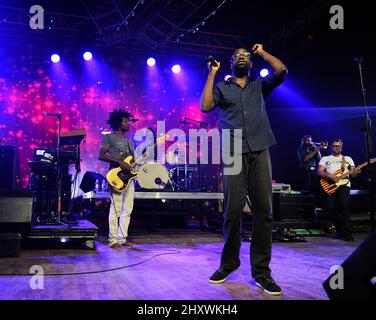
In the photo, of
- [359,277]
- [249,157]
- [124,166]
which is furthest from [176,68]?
[359,277]

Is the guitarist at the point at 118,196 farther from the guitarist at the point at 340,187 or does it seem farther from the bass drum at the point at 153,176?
the guitarist at the point at 340,187

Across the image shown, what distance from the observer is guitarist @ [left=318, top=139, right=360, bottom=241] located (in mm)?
7066

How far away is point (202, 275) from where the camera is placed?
353cm

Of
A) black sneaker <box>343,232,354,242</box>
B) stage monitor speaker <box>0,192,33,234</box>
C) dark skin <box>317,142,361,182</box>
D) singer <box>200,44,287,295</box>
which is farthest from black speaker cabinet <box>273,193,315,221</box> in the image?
stage monitor speaker <box>0,192,33,234</box>

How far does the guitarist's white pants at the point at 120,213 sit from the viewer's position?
567cm

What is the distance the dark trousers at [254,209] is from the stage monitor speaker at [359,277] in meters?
1.22

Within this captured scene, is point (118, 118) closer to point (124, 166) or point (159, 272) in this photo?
point (124, 166)

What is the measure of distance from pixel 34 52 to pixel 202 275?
9.53 meters

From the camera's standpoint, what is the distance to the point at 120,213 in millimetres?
5727

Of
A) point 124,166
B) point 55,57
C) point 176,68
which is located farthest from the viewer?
point 176,68

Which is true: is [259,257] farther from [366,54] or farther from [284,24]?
[284,24]

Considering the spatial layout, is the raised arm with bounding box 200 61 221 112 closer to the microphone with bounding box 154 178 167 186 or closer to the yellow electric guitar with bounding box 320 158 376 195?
the yellow electric guitar with bounding box 320 158 376 195

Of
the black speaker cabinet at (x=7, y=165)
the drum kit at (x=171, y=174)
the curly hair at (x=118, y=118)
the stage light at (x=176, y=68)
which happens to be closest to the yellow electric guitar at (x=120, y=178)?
the curly hair at (x=118, y=118)

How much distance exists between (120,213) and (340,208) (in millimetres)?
4217
